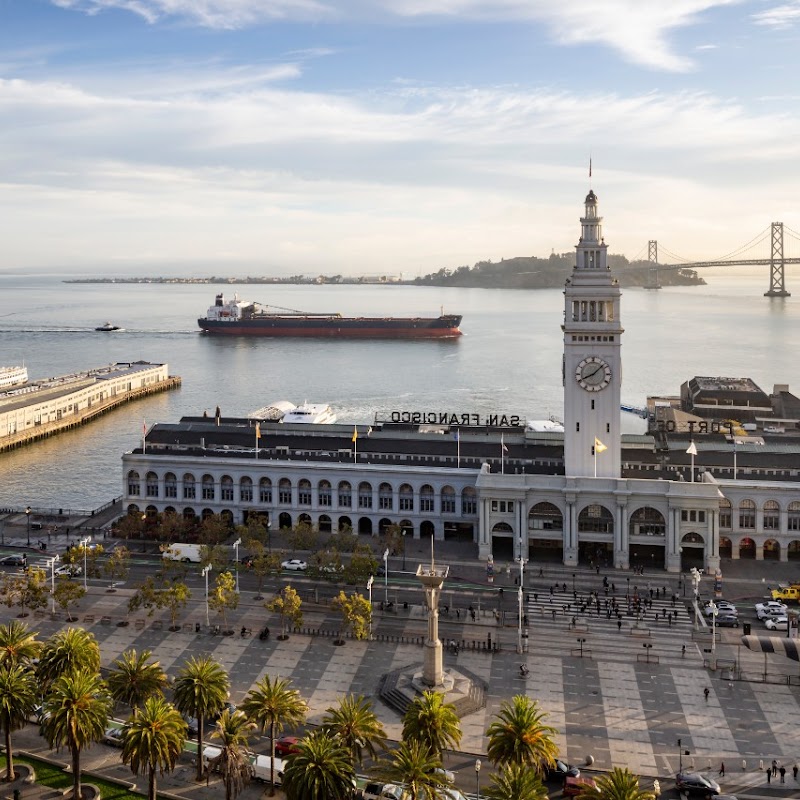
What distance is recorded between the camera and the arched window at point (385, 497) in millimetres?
82438

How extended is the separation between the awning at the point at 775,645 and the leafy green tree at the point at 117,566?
138ft

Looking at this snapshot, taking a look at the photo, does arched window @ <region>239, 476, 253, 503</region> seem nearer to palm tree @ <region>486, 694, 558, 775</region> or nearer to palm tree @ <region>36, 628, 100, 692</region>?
palm tree @ <region>36, 628, 100, 692</region>

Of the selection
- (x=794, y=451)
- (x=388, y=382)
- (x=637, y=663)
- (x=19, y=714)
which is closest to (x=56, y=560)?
(x=19, y=714)

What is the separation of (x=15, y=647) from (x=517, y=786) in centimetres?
2541

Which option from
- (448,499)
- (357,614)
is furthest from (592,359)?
(357,614)

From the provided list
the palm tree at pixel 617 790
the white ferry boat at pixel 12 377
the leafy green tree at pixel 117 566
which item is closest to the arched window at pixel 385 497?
the leafy green tree at pixel 117 566

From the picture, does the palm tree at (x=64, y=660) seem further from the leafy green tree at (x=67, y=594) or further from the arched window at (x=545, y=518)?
the arched window at (x=545, y=518)

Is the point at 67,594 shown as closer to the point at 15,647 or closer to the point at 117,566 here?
the point at 117,566

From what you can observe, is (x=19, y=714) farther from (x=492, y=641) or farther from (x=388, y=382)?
(x=388, y=382)

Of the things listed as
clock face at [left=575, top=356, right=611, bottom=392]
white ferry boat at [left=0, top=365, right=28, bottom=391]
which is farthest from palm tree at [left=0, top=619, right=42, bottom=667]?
white ferry boat at [left=0, top=365, right=28, bottom=391]

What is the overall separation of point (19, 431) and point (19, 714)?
9770 centimetres

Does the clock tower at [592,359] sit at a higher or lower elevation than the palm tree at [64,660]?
higher

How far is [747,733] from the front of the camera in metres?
47.4

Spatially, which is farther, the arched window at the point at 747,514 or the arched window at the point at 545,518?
the arched window at the point at 747,514
